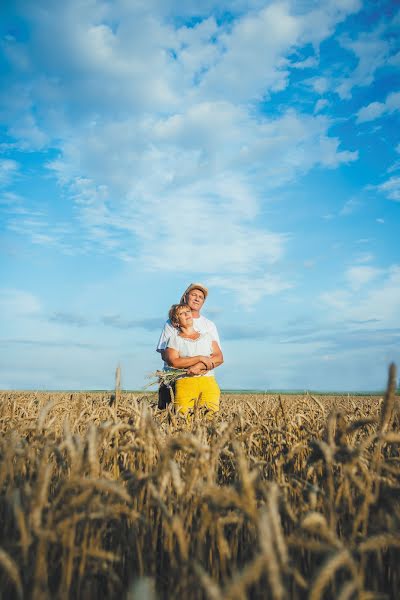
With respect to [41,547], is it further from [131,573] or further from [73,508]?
[131,573]

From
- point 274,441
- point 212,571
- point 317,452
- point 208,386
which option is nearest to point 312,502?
point 317,452

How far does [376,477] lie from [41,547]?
1521 millimetres

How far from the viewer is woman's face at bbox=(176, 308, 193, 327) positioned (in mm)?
7102

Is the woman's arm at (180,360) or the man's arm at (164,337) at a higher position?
the man's arm at (164,337)

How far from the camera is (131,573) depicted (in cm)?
203

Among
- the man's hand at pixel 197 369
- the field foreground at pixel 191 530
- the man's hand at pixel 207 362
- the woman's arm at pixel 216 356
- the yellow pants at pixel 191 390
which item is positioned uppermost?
the woman's arm at pixel 216 356

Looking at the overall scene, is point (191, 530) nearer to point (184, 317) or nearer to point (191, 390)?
point (191, 390)

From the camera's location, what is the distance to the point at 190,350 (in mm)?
7277

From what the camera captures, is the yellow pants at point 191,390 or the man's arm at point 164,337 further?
the man's arm at point 164,337

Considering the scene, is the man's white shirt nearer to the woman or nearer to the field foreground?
the woman

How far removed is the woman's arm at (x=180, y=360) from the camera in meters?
6.91

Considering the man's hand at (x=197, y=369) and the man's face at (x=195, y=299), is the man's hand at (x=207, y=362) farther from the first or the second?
the man's face at (x=195, y=299)

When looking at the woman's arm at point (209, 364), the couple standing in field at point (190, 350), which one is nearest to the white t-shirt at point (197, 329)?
the couple standing in field at point (190, 350)

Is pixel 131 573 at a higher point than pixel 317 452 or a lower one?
lower
